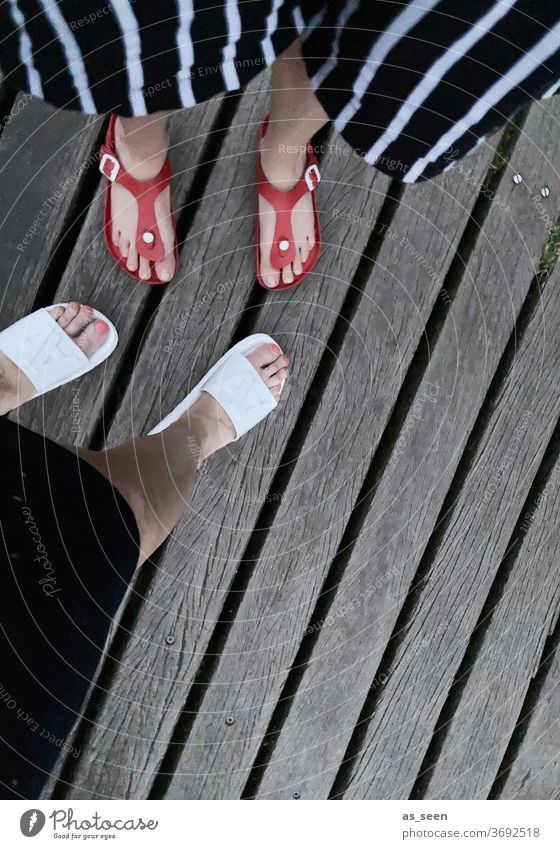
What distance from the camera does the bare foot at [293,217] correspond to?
2.47ft

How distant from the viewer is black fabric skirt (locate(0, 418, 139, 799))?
0.69 meters

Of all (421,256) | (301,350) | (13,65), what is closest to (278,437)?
(301,350)

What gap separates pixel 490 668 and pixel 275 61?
76 centimetres

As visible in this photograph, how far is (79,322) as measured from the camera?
2.50ft

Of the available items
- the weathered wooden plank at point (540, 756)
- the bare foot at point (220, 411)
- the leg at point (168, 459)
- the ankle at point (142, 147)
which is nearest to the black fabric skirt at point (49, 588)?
the leg at point (168, 459)

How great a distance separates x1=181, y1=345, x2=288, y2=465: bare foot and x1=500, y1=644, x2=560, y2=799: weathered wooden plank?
400 millimetres

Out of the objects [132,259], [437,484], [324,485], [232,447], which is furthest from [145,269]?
[437,484]

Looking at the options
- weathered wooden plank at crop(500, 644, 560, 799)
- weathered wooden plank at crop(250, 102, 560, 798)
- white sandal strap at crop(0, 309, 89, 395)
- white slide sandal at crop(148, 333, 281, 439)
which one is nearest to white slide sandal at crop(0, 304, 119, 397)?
white sandal strap at crop(0, 309, 89, 395)

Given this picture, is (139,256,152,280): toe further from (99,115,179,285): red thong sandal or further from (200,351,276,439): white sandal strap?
(200,351,276,439): white sandal strap

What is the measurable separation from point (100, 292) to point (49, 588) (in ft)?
1.12

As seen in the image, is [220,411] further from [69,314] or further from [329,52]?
[329,52]

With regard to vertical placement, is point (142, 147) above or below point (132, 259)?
above

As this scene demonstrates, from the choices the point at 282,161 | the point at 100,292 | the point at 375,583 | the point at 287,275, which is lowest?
the point at 375,583
